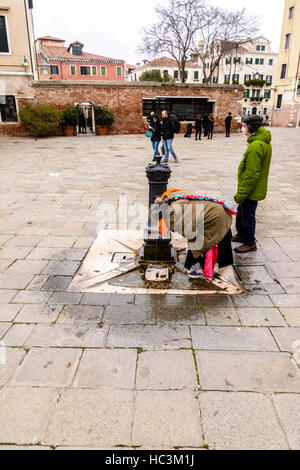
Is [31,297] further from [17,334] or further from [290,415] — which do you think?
[290,415]

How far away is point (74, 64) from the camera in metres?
45.5

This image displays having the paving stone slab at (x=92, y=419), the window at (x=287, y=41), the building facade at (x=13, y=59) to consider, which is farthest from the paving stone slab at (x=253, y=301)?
the window at (x=287, y=41)

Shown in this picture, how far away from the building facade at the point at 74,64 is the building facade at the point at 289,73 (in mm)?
23632

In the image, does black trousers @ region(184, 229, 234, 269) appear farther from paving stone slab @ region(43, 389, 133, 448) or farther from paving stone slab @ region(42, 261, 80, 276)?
paving stone slab @ region(43, 389, 133, 448)

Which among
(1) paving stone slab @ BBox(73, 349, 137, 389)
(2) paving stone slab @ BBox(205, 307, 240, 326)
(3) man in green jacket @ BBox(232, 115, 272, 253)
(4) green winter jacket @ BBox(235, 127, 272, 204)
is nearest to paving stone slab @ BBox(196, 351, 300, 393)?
(2) paving stone slab @ BBox(205, 307, 240, 326)

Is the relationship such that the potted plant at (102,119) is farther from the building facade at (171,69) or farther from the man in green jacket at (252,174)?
the building facade at (171,69)

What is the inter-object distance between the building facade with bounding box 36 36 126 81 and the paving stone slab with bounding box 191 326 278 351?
159 feet

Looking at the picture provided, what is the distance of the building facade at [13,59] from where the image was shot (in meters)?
17.8

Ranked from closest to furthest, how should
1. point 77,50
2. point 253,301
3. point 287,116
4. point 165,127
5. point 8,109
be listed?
point 253,301, point 165,127, point 8,109, point 287,116, point 77,50

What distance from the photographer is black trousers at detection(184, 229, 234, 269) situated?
147 inches

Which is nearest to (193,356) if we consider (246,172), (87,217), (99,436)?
(99,436)

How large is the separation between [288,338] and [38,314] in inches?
87.8

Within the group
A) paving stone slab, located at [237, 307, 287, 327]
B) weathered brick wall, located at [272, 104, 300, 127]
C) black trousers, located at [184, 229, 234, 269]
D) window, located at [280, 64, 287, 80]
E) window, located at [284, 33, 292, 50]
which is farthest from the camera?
window, located at [280, 64, 287, 80]

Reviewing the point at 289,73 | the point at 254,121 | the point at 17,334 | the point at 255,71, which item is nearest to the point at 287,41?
the point at 289,73
